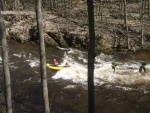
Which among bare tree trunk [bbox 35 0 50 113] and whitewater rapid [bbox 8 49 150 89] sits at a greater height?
bare tree trunk [bbox 35 0 50 113]

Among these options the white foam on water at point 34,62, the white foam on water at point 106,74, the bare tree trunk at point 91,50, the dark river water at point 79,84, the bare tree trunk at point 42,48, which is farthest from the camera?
the white foam on water at point 34,62

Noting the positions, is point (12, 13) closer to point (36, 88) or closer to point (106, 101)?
point (36, 88)

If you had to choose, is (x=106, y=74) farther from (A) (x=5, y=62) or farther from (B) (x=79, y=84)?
(A) (x=5, y=62)

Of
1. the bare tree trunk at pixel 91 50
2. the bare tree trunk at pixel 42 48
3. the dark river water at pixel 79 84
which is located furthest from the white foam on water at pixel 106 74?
the bare tree trunk at pixel 91 50

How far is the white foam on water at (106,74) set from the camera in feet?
60.7

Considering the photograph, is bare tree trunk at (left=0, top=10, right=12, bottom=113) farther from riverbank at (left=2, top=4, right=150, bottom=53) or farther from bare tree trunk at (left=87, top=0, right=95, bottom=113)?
riverbank at (left=2, top=4, right=150, bottom=53)

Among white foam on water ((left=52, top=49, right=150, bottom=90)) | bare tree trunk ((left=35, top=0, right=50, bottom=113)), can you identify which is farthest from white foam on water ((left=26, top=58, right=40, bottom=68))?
bare tree trunk ((left=35, top=0, right=50, bottom=113))

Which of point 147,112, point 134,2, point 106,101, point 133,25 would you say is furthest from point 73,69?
point 134,2

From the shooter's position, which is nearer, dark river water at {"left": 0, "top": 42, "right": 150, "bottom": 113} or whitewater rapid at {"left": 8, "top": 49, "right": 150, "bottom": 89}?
dark river water at {"left": 0, "top": 42, "right": 150, "bottom": 113}

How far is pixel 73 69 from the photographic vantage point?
2077cm

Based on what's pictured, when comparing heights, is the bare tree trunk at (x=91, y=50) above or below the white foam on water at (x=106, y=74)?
above

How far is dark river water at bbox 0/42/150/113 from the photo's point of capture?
15.3 m

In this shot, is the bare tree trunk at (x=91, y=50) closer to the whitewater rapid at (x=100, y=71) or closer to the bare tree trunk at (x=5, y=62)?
the bare tree trunk at (x=5, y=62)

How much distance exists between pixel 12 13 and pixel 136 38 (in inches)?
535
